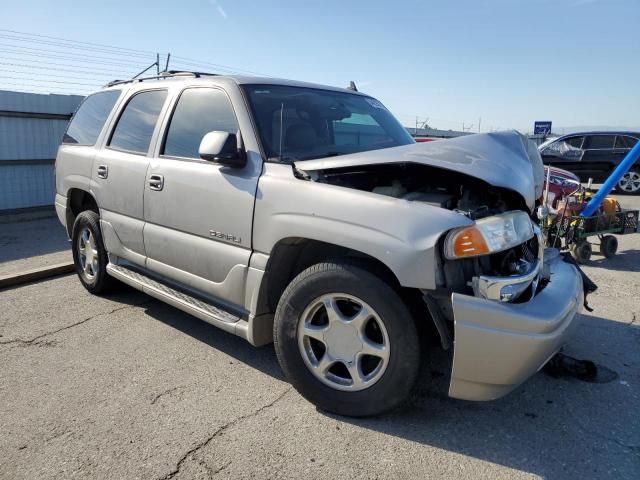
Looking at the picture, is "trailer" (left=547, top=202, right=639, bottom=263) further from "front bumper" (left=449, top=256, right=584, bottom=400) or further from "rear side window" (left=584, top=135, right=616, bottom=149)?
"rear side window" (left=584, top=135, right=616, bottom=149)

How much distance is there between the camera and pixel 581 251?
6254 millimetres

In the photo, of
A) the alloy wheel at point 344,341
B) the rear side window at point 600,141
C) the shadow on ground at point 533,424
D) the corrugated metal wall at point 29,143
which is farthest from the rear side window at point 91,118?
the rear side window at point 600,141

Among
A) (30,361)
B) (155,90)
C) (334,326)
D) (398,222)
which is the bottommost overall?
(30,361)

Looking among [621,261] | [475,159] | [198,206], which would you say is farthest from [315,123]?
[621,261]

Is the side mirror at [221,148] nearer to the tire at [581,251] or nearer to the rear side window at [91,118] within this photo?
the rear side window at [91,118]

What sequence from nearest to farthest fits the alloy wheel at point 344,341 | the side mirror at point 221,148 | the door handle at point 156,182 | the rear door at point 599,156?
1. the alloy wheel at point 344,341
2. the side mirror at point 221,148
3. the door handle at point 156,182
4. the rear door at point 599,156

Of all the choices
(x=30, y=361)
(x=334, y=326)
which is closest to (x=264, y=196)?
(x=334, y=326)

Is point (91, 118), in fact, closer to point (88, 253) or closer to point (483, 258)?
point (88, 253)

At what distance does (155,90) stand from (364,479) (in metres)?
3.36

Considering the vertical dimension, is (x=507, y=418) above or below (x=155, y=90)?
below

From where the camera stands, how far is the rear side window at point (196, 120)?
3.45 m

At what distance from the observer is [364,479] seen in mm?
2318

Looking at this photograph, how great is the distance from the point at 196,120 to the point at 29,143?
21.2ft

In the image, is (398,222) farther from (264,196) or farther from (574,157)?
(574,157)
